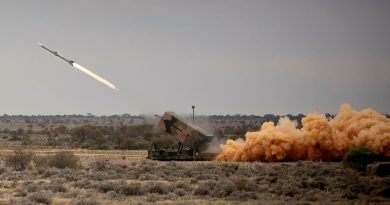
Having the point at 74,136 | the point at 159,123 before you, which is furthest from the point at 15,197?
the point at 74,136

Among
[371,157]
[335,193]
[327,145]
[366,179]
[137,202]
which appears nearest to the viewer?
[137,202]

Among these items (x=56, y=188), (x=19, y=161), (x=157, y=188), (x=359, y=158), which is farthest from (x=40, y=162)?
(x=359, y=158)

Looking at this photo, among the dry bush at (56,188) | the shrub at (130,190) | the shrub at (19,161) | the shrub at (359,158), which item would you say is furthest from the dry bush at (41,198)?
the shrub at (359,158)

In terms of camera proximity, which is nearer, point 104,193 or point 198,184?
point 104,193

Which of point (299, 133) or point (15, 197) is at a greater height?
point (299, 133)

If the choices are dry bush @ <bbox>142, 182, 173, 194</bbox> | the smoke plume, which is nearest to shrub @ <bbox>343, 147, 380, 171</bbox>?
the smoke plume

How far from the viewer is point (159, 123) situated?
46406 millimetres

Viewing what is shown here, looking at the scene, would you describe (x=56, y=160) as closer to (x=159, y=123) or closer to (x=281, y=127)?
(x=159, y=123)

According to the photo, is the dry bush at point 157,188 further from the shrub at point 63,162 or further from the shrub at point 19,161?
the shrub at point 19,161

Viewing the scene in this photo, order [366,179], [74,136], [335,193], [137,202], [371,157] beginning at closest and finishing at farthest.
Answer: [137,202], [335,193], [366,179], [371,157], [74,136]

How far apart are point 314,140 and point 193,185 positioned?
1423cm

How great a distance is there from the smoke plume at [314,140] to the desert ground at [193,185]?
315cm

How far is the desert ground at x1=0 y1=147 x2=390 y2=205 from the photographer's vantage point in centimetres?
2789

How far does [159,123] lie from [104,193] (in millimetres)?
16864
